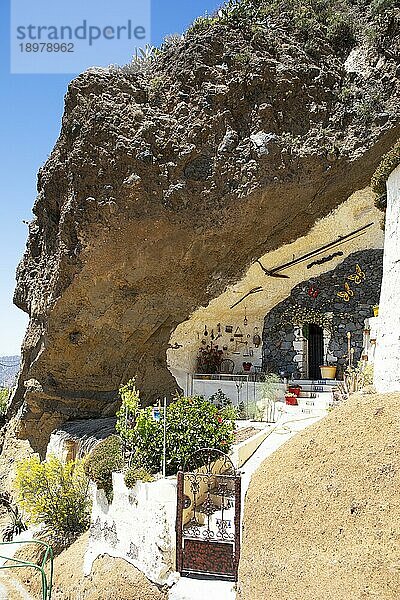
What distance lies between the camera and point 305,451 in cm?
623

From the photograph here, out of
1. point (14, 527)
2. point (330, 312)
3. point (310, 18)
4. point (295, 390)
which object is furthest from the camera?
point (330, 312)

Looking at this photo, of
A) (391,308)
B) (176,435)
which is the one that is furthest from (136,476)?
(391,308)

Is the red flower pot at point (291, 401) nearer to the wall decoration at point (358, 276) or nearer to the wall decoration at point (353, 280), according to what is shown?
the wall decoration at point (353, 280)

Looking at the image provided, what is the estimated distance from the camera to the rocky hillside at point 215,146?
13461 millimetres

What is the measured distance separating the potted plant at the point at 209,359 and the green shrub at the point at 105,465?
25.7ft

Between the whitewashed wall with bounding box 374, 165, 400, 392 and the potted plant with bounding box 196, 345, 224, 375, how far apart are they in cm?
986

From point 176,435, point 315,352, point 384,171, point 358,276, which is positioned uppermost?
point 384,171

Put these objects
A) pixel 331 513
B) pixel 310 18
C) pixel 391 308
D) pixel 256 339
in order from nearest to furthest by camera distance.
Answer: pixel 331 513
pixel 391 308
pixel 310 18
pixel 256 339

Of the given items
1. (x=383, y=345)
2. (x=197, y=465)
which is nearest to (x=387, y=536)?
(x=383, y=345)

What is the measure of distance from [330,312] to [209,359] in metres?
4.22

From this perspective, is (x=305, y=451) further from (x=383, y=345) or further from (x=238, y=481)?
(x=383, y=345)

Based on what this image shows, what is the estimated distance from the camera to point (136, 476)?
336 inches

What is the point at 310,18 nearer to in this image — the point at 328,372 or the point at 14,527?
the point at 328,372

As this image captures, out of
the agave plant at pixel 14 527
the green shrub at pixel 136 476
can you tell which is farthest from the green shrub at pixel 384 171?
the agave plant at pixel 14 527
